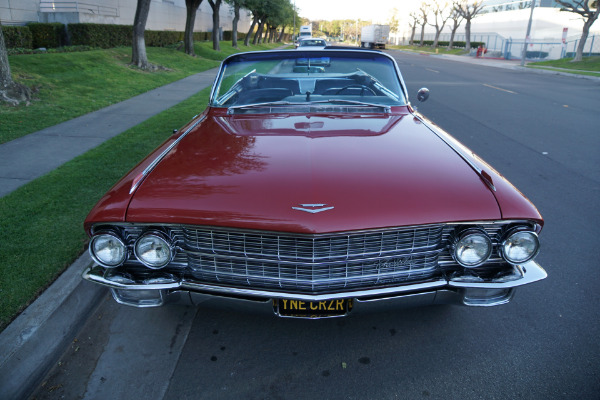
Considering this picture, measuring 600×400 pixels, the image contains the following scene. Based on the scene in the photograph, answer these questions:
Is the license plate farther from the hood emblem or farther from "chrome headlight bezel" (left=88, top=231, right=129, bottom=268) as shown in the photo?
"chrome headlight bezel" (left=88, top=231, right=129, bottom=268)

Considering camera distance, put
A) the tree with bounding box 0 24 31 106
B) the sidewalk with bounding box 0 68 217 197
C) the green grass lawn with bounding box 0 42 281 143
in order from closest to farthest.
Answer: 1. the sidewalk with bounding box 0 68 217 197
2. the green grass lawn with bounding box 0 42 281 143
3. the tree with bounding box 0 24 31 106

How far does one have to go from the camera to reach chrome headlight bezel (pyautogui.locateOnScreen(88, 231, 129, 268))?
2162 mm

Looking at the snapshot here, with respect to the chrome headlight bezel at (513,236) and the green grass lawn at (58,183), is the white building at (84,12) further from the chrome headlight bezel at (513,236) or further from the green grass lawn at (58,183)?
the chrome headlight bezel at (513,236)

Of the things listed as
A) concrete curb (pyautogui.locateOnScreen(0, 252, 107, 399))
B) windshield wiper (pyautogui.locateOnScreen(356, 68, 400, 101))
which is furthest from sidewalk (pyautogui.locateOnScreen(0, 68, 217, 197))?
windshield wiper (pyautogui.locateOnScreen(356, 68, 400, 101))

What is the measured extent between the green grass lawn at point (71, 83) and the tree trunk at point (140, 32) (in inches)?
18.3

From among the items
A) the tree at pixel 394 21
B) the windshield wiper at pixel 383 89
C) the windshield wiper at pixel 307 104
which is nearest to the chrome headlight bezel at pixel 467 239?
the windshield wiper at pixel 307 104

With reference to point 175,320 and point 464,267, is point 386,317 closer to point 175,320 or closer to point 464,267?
point 464,267

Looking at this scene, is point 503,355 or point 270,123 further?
point 270,123

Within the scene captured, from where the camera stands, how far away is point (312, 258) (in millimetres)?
2125

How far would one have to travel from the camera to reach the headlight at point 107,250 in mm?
2180

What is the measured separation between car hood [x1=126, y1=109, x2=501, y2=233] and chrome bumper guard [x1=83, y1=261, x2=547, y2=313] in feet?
1.20

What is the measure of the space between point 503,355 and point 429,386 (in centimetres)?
55

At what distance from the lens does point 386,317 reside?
112 inches

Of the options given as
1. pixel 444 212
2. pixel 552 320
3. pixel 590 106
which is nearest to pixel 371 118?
pixel 444 212
